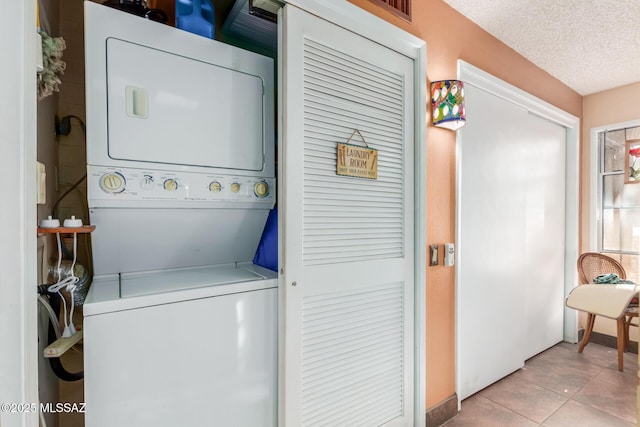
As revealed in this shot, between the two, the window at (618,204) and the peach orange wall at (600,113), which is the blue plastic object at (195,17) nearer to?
the peach orange wall at (600,113)

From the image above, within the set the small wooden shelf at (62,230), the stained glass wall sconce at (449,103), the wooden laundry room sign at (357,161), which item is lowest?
the small wooden shelf at (62,230)

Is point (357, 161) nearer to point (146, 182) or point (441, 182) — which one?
point (441, 182)

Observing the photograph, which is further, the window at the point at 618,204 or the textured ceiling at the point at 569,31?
the window at the point at 618,204

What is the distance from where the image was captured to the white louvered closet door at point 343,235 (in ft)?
4.32

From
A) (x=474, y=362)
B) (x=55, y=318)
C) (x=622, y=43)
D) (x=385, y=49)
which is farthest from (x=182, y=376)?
(x=622, y=43)

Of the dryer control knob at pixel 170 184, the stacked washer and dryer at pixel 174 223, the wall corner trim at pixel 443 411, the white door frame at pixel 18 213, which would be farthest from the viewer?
the wall corner trim at pixel 443 411

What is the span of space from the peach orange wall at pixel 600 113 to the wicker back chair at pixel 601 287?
35cm

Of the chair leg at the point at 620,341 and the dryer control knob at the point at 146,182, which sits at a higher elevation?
the dryer control knob at the point at 146,182

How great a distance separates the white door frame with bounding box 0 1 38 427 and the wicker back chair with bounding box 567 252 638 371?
3.61 meters

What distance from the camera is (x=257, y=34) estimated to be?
1551 millimetres

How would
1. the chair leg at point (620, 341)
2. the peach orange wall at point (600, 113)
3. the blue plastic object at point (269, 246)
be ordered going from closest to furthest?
the blue plastic object at point (269, 246), the chair leg at point (620, 341), the peach orange wall at point (600, 113)

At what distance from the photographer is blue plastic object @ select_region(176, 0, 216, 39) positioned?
1.23 meters

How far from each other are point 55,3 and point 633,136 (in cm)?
462

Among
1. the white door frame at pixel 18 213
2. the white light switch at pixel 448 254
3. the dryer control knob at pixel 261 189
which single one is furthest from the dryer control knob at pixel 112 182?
the white light switch at pixel 448 254
